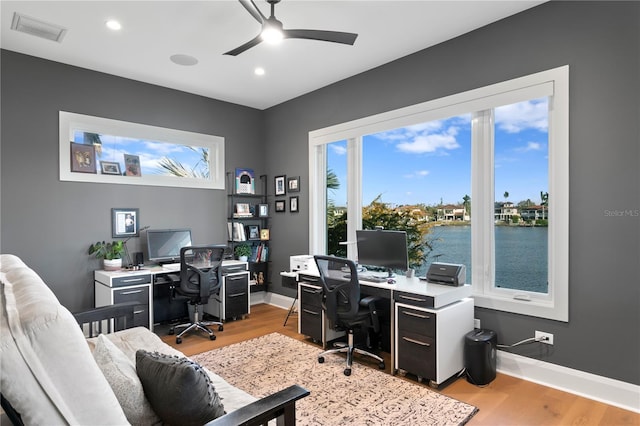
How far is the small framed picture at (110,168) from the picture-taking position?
14.1 ft

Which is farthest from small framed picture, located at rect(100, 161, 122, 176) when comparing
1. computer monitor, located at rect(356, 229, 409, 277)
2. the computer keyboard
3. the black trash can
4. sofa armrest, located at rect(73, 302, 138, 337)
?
the black trash can

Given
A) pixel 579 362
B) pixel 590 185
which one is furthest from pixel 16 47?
pixel 579 362

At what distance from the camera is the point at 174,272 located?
4.27m

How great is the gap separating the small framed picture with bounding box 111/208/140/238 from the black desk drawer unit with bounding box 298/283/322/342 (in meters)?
2.21

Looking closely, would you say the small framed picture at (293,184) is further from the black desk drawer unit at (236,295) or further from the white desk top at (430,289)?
the white desk top at (430,289)

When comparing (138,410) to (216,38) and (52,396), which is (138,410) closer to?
(52,396)

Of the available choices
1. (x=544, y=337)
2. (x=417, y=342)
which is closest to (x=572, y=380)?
(x=544, y=337)

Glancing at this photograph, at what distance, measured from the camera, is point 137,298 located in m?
3.92

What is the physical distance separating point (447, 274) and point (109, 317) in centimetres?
276

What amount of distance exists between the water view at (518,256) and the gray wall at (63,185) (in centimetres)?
347

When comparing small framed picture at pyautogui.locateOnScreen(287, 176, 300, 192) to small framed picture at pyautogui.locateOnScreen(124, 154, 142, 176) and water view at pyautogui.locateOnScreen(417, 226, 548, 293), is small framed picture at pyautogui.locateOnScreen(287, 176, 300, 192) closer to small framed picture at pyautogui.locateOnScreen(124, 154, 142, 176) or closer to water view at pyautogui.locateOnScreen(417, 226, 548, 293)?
small framed picture at pyautogui.locateOnScreen(124, 154, 142, 176)

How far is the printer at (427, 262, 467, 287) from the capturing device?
3195mm

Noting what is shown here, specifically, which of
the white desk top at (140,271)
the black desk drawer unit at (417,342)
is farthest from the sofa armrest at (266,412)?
the white desk top at (140,271)

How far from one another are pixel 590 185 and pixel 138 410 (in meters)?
3.14
